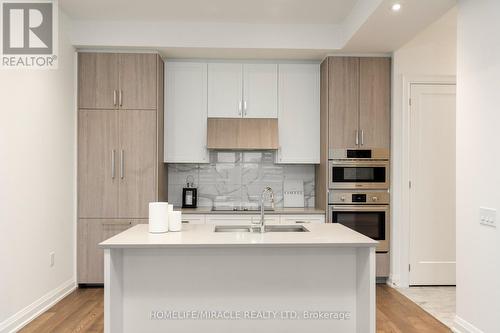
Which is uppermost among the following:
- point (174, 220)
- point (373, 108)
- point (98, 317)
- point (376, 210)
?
point (373, 108)

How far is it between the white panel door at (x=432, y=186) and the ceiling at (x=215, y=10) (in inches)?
56.1

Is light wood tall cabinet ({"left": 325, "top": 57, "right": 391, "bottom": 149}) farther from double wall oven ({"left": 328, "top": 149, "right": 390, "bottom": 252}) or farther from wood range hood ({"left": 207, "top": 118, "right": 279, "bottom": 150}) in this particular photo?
wood range hood ({"left": 207, "top": 118, "right": 279, "bottom": 150})

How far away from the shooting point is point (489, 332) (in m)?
2.80

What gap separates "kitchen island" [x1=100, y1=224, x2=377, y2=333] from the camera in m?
2.77

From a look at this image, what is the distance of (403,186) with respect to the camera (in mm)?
4574

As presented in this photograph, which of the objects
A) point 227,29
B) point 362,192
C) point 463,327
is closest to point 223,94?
point 227,29

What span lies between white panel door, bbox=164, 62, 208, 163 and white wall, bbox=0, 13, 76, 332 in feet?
3.47

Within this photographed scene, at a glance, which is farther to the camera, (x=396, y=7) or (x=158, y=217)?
(x=396, y=7)

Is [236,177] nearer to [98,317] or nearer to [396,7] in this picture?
[98,317]

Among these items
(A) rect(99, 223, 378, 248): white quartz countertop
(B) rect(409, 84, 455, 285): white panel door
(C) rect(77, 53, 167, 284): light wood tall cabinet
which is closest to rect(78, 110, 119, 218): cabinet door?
(C) rect(77, 53, 167, 284): light wood tall cabinet

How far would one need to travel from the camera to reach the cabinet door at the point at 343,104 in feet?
15.1

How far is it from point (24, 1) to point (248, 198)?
313cm

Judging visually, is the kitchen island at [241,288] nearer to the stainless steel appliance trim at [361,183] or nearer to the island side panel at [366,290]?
the island side panel at [366,290]

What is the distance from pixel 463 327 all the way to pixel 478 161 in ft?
4.22
